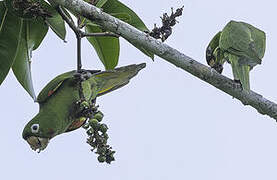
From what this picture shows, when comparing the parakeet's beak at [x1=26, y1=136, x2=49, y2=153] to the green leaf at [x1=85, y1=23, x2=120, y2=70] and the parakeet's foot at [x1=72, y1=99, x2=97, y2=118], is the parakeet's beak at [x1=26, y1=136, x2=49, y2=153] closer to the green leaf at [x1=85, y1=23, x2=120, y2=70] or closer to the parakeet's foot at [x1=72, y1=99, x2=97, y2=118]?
the parakeet's foot at [x1=72, y1=99, x2=97, y2=118]

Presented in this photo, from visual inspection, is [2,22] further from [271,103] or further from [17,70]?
[271,103]

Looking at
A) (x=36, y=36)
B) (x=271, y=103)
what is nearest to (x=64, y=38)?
(x=36, y=36)

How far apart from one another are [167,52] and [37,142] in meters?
1.13

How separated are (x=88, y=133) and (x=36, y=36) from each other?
1.16m

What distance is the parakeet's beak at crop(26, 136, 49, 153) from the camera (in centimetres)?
302

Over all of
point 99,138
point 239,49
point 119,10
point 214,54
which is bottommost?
point 99,138

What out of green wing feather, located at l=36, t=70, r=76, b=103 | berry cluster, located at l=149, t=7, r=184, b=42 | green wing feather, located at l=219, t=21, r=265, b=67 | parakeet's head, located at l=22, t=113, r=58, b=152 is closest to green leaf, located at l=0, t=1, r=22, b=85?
green wing feather, located at l=36, t=70, r=76, b=103

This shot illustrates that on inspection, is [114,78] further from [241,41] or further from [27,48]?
A: [241,41]

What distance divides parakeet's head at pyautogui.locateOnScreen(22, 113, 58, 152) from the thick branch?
880 millimetres

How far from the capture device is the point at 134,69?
3168mm

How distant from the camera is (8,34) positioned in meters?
3.12

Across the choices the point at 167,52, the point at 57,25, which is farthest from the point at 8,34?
the point at 167,52

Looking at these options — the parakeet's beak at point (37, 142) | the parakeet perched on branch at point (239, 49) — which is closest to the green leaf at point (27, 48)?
the parakeet's beak at point (37, 142)

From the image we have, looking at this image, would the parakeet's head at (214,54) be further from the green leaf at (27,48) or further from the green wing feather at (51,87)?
the green leaf at (27,48)
